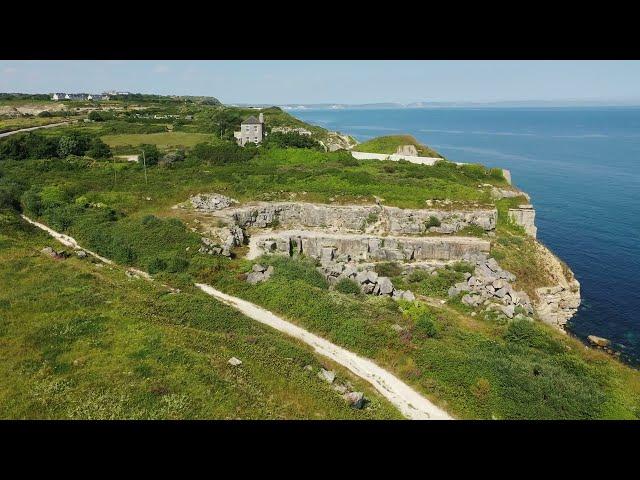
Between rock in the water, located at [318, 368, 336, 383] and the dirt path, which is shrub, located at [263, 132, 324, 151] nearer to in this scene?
the dirt path

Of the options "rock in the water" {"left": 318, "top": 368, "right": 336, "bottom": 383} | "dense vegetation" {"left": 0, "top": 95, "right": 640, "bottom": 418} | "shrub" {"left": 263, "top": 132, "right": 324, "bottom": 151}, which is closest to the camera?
"dense vegetation" {"left": 0, "top": 95, "right": 640, "bottom": 418}

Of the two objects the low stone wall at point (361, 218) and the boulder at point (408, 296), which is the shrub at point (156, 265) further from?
the boulder at point (408, 296)

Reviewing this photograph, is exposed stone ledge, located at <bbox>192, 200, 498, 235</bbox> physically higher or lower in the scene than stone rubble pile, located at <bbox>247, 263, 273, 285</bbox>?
higher

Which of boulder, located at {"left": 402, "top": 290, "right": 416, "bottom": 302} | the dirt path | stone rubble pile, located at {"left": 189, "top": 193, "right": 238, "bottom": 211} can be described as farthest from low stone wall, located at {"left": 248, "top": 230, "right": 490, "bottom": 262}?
the dirt path

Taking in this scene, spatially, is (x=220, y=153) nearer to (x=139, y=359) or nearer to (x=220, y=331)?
(x=220, y=331)

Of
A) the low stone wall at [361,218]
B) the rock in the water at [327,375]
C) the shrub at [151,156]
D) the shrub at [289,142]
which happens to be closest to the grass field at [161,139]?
the shrub at [151,156]

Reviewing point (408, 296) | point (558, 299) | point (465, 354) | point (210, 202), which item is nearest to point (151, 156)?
point (210, 202)
